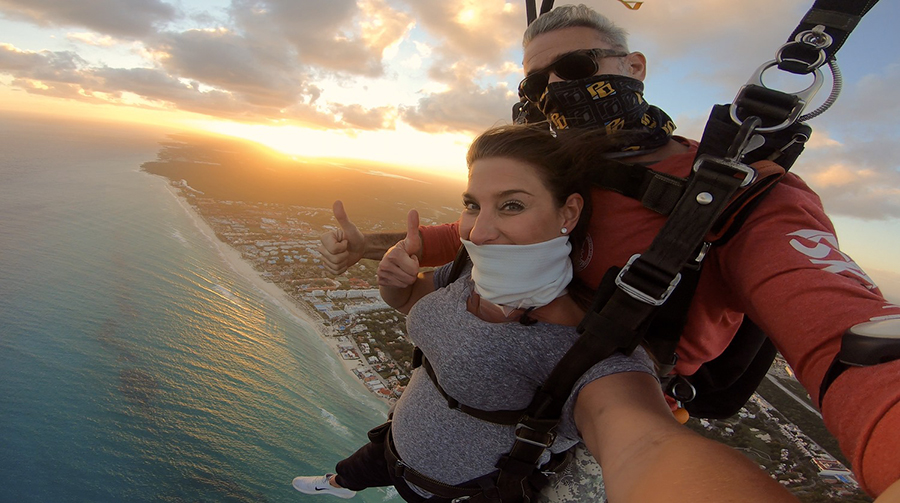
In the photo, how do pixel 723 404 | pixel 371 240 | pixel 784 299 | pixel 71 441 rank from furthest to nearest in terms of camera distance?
pixel 71 441, pixel 371 240, pixel 723 404, pixel 784 299

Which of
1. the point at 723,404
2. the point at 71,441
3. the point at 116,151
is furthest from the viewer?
the point at 116,151

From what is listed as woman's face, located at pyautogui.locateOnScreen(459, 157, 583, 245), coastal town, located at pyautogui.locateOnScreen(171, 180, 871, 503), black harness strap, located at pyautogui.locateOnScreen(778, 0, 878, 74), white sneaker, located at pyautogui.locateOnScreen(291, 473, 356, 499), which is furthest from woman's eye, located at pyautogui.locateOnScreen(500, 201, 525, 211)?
coastal town, located at pyautogui.locateOnScreen(171, 180, 871, 503)

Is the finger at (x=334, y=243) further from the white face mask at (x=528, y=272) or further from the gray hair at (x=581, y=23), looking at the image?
the gray hair at (x=581, y=23)

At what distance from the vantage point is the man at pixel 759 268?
587 mm

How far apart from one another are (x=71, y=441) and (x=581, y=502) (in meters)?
16.6

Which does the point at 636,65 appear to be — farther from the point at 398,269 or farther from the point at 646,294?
the point at 398,269

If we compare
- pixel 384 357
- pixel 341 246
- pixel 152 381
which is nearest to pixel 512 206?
pixel 341 246

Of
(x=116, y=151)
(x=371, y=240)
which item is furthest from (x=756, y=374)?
(x=116, y=151)

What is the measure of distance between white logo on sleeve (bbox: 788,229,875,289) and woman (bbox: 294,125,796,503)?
0.45 metres

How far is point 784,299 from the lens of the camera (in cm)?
79

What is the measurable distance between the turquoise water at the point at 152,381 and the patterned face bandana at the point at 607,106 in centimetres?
1237

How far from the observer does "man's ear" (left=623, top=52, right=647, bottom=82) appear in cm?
154

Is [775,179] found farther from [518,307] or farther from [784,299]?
[518,307]

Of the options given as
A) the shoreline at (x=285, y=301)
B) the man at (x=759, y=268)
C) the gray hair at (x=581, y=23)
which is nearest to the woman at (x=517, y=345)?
the man at (x=759, y=268)
